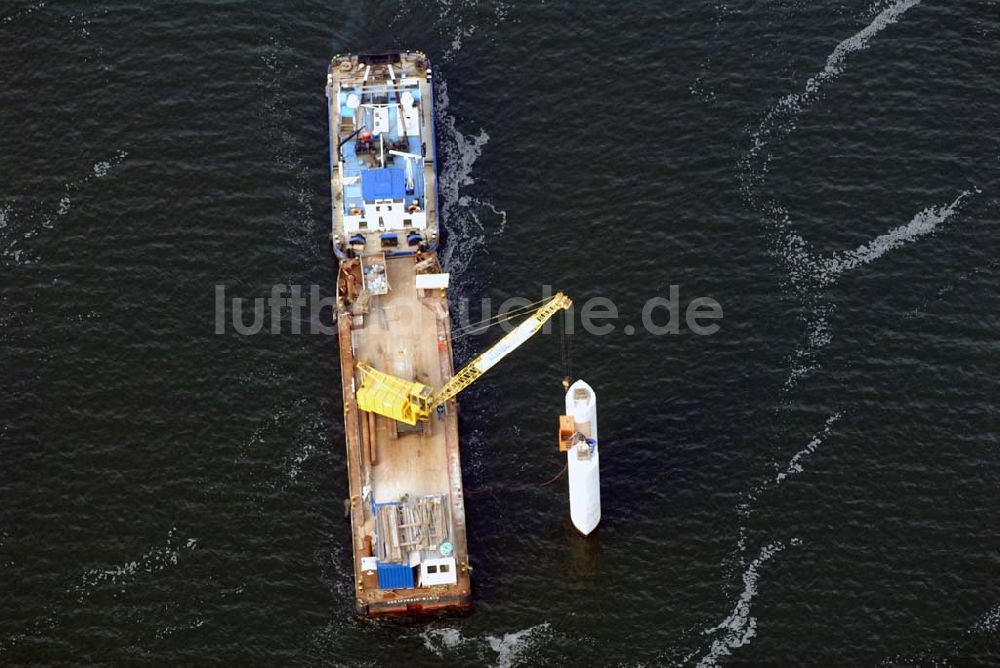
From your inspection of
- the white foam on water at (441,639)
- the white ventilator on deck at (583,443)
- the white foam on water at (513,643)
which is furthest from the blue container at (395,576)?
the white ventilator on deck at (583,443)

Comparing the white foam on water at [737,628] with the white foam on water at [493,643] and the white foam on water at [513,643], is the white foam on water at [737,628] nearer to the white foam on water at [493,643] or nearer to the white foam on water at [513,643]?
the white foam on water at [493,643]

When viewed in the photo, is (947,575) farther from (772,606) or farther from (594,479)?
(594,479)

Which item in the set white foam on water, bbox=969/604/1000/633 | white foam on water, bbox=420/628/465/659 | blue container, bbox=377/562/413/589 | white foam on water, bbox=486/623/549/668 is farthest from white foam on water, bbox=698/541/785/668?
blue container, bbox=377/562/413/589

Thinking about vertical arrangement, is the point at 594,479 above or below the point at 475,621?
above

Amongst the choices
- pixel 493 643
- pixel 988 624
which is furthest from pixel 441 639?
pixel 988 624

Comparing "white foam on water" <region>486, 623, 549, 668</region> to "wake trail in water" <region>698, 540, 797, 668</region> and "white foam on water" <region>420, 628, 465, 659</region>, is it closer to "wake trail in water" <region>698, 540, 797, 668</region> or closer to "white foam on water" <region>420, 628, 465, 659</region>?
"white foam on water" <region>420, 628, 465, 659</region>

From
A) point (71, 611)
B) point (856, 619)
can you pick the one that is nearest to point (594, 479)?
point (856, 619)
